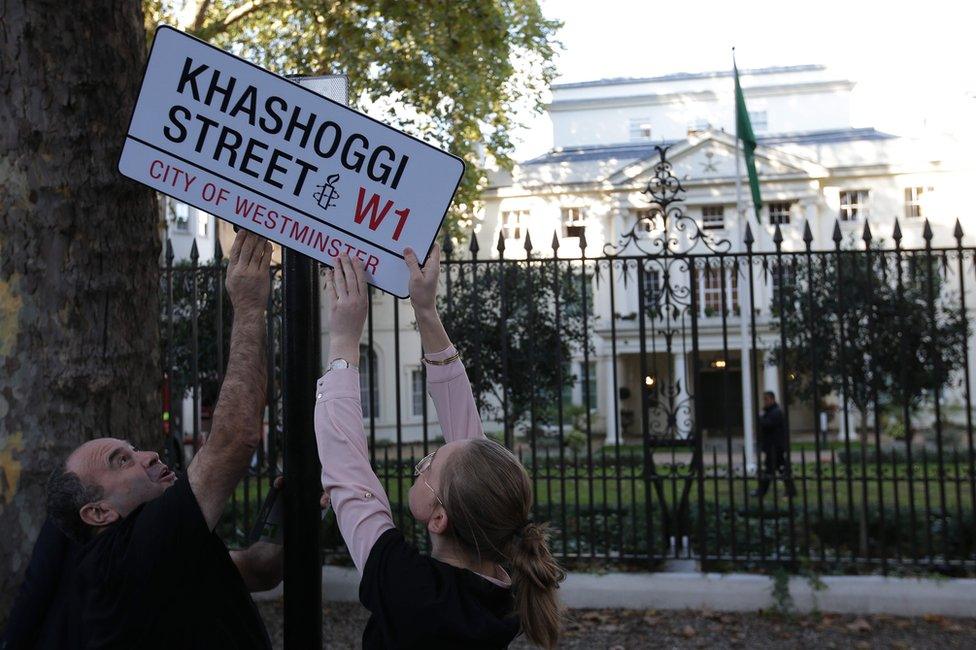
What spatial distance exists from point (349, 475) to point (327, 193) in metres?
0.63

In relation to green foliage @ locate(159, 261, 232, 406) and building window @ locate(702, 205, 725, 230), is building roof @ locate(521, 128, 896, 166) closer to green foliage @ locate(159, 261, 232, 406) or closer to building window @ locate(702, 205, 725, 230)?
building window @ locate(702, 205, 725, 230)

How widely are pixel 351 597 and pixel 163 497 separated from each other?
17.8 ft

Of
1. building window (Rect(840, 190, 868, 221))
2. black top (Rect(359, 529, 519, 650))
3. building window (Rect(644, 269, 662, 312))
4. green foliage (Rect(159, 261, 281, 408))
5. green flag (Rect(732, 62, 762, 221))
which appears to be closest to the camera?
black top (Rect(359, 529, 519, 650))

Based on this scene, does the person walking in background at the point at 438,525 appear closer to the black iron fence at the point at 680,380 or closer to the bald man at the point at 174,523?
the bald man at the point at 174,523

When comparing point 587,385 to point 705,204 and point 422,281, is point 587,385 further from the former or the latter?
point 705,204

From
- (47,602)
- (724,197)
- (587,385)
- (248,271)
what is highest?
(724,197)

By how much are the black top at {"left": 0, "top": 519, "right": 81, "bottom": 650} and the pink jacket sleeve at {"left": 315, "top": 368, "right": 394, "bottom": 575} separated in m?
0.71

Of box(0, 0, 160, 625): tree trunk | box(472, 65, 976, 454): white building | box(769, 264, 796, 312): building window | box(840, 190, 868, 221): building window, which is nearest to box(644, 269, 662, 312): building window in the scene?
box(769, 264, 796, 312): building window

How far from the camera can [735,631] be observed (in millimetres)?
6426

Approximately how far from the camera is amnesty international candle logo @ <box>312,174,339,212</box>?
2000 mm

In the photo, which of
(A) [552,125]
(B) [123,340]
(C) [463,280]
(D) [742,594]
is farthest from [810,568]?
(A) [552,125]

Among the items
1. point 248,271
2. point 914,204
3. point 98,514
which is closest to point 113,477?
point 98,514

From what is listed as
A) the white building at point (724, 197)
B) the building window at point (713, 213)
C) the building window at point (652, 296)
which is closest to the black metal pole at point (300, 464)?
the building window at point (652, 296)

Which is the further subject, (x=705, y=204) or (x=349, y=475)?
(x=705, y=204)
